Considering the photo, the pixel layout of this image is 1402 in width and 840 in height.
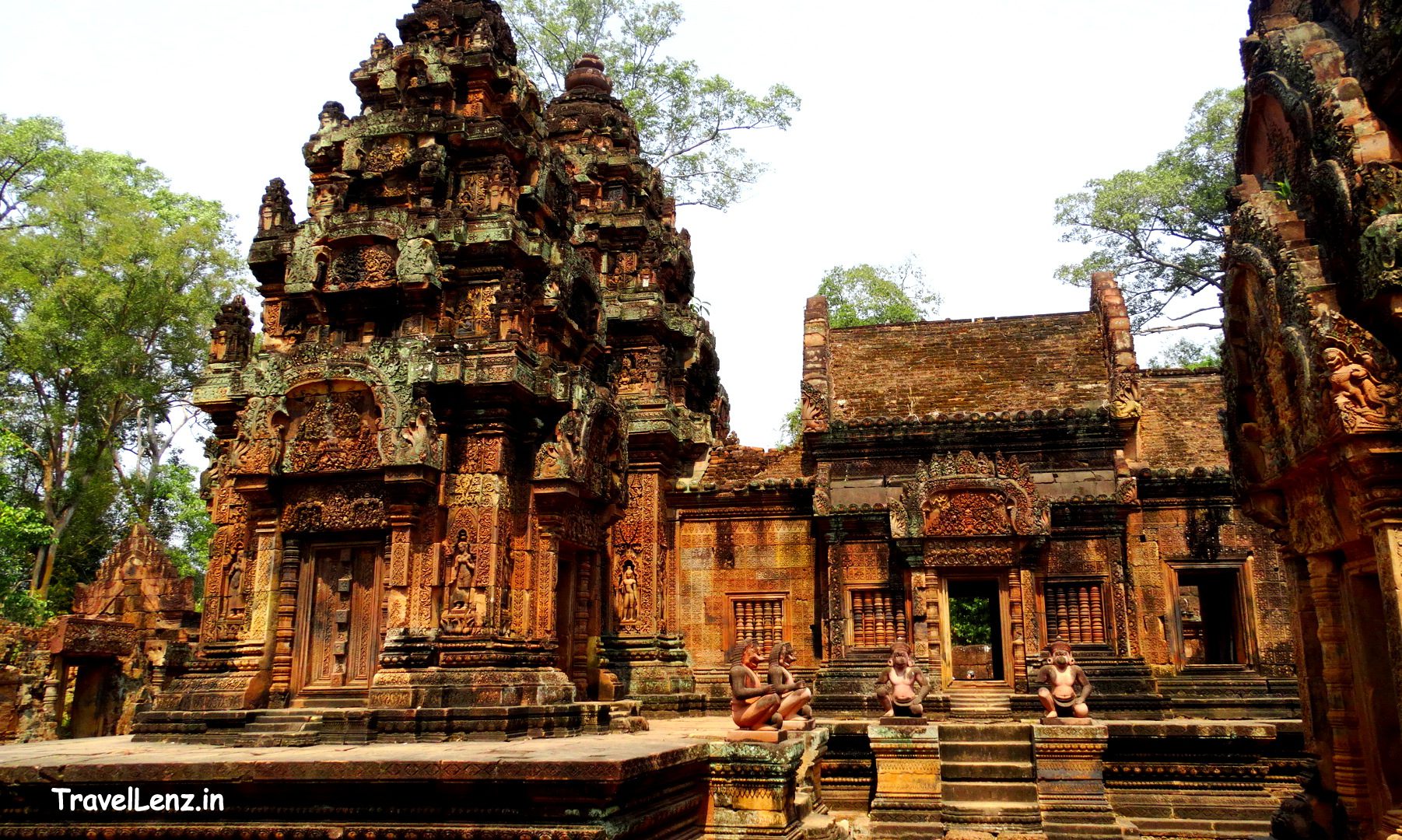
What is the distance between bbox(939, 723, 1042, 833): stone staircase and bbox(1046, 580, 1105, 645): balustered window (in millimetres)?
2664

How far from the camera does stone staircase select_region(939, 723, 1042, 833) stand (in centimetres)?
1128

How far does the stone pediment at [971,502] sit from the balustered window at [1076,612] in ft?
3.25

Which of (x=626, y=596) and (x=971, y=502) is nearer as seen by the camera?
(x=626, y=596)

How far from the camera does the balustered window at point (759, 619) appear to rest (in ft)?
51.8

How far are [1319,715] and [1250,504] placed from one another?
63.5 inches

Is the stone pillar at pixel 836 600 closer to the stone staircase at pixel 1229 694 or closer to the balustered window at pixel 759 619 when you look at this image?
the balustered window at pixel 759 619

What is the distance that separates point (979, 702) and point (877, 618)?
188cm

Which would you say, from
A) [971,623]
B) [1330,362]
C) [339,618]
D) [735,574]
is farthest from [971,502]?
[971,623]

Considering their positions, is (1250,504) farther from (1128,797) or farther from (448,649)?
(448,649)

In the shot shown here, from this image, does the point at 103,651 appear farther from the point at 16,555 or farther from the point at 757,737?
the point at 757,737

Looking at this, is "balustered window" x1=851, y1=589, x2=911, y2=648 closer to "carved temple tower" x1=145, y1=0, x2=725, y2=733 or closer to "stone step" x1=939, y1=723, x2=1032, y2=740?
"stone step" x1=939, y1=723, x2=1032, y2=740

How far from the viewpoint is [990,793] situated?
11719 mm

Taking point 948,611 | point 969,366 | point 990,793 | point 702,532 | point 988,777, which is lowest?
point 990,793

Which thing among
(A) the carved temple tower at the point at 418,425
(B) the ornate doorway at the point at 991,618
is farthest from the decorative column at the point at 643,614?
(B) the ornate doorway at the point at 991,618
